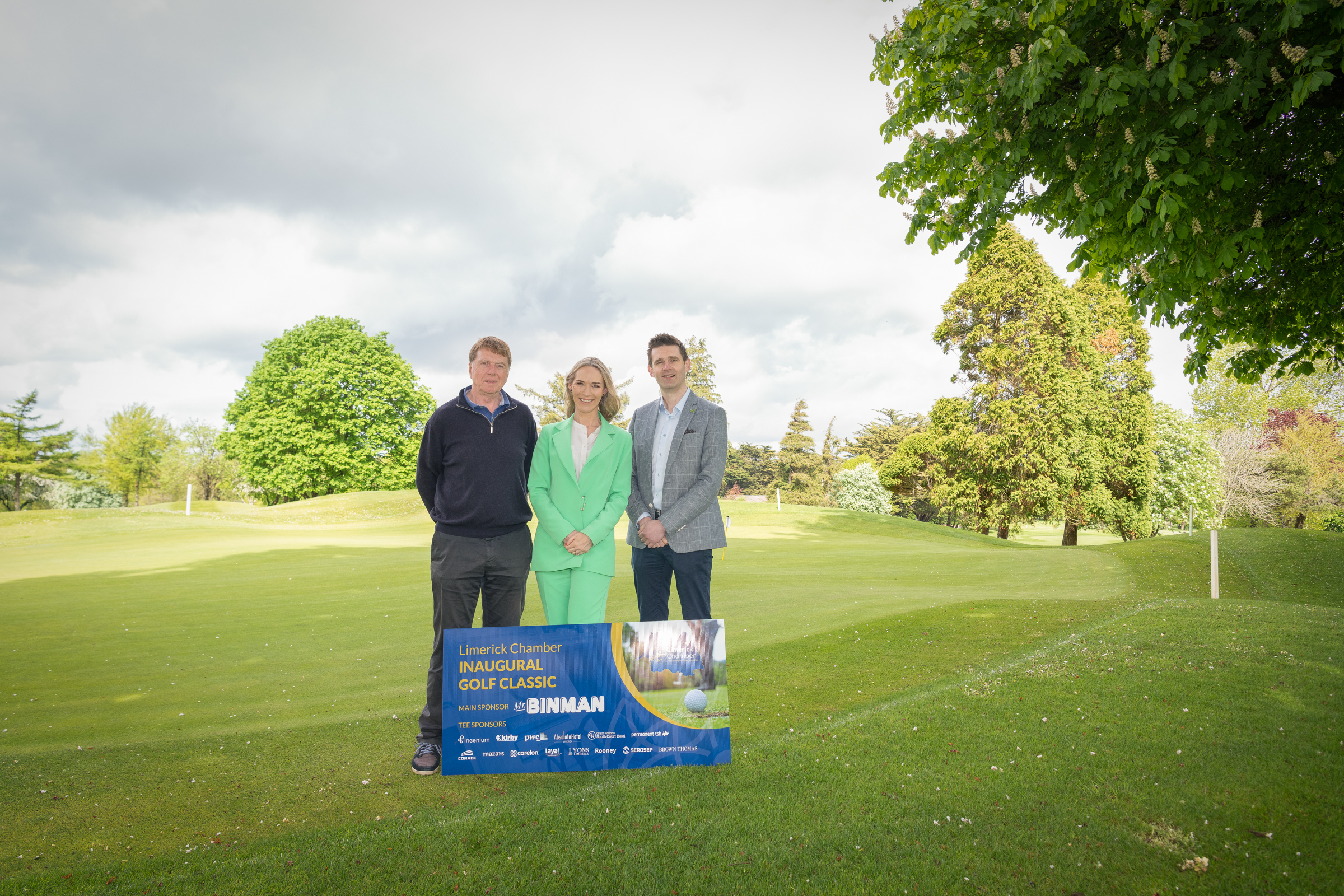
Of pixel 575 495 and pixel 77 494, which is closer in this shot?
pixel 575 495

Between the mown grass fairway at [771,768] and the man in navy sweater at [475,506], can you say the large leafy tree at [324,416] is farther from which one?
the man in navy sweater at [475,506]

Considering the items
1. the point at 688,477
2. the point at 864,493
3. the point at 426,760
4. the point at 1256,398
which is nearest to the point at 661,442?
the point at 688,477

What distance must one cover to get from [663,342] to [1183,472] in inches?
1471

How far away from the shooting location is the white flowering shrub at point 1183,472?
3253 centimetres

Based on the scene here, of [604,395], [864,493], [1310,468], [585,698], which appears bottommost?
[585,698]

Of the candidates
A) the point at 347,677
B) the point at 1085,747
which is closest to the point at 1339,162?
the point at 1085,747

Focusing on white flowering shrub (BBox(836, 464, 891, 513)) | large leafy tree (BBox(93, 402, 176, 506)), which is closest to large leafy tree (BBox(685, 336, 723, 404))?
white flowering shrub (BBox(836, 464, 891, 513))

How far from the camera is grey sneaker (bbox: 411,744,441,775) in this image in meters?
4.04

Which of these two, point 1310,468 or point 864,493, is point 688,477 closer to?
point 1310,468

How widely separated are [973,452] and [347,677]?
85.8 ft

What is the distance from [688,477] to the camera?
481 cm

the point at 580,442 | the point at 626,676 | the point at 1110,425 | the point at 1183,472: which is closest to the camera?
the point at 626,676

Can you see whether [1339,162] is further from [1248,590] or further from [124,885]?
[1248,590]

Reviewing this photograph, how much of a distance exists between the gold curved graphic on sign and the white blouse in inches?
45.0
